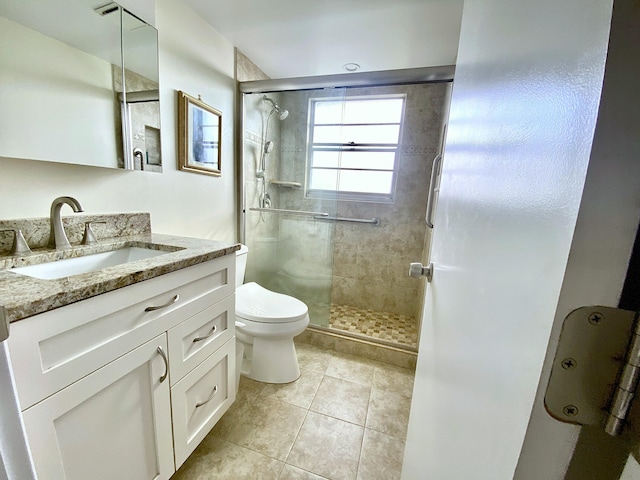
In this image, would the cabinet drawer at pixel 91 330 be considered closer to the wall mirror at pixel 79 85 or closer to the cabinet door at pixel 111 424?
the cabinet door at pixel 111 424

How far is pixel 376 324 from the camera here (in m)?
2.34

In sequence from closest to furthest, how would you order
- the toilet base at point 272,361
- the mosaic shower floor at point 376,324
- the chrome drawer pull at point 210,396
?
the chrome drawer pull at point 210,396, the toilet base at point 272,361, the mosaic shower floor at point 376,324

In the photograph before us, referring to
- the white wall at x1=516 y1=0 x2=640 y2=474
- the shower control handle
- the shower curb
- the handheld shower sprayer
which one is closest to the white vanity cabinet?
the shower control handle

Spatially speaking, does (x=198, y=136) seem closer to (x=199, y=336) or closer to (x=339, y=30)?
(x=339, y=30)

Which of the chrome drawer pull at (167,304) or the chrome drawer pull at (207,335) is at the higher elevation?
the chrome drawer pull at (167,304)

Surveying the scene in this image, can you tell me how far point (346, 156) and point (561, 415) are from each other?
2.52 m

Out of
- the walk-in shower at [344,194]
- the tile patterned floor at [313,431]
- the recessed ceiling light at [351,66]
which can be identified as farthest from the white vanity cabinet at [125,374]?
the recessed ceiling light at [351,66]

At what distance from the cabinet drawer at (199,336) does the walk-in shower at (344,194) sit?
1.02 metres

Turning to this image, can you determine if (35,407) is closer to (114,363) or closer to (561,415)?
(114,363)

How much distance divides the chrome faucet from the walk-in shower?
114 cm

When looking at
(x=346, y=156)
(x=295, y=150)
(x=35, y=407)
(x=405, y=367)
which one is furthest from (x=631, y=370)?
(x=346, y=156)

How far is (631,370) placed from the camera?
0.18 meters

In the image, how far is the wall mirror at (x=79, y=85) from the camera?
2.77 feet

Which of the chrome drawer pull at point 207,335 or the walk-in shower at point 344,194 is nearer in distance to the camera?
the chrome drawer pull at point 207,335
